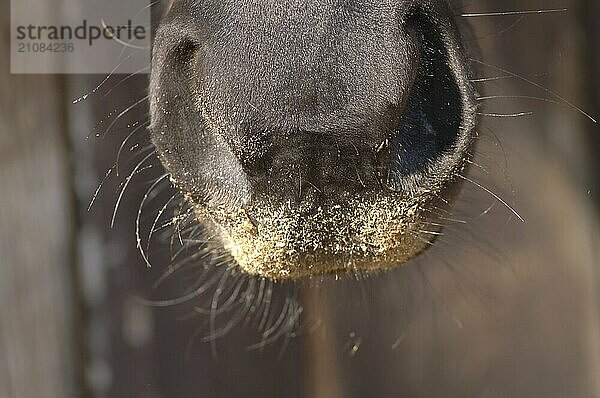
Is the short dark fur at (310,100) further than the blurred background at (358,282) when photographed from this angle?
No

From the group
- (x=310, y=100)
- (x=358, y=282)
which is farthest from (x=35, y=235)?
(x=310, y=100)

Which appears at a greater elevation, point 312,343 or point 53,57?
point 53,57

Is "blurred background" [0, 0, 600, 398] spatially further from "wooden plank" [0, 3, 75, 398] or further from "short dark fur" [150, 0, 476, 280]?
"short dark fur" [150, 0, 476, 280]

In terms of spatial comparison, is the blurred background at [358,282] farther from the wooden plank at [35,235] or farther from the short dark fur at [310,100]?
the short dark fur at [310,100]

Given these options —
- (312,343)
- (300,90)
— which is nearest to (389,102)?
(300,90)

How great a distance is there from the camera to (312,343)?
0.77 metres

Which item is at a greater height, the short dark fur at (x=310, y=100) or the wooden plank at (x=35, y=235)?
the short dark fur at (x=310, y=100)

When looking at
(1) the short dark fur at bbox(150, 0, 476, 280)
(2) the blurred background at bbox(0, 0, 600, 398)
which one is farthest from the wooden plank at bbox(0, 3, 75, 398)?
(1) the short dark fur at bbox(150, 0, 476, 280)

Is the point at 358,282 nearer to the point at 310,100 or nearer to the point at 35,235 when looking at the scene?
the point at 35,235

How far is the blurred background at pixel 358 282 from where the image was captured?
29.0 inches

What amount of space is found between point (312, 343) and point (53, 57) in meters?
0.33

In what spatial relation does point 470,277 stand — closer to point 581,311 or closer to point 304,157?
point 581,311

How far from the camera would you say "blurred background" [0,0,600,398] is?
735 millimetres

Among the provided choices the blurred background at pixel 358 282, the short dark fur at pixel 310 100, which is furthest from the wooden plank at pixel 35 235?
the short dark fur at pixel 310 100
